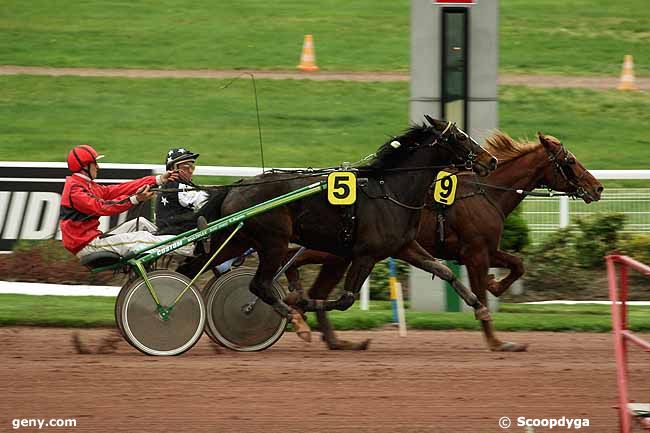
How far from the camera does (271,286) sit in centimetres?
963

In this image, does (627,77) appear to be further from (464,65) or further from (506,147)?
(506,147)

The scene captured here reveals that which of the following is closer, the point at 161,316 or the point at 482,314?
the point at 161,316

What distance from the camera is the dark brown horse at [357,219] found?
376 inches

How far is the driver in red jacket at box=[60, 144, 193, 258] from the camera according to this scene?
927 centimetres

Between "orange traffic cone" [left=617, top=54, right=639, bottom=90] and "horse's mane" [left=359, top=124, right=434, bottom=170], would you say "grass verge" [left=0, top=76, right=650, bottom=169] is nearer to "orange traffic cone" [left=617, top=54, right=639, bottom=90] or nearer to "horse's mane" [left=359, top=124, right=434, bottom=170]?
"orange traffic cone" [left=617, top=54, right=639, bottom=90]

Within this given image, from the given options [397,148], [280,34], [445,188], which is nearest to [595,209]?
[445,188]

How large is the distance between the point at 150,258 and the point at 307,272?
4.48m

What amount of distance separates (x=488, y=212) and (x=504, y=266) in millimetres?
613

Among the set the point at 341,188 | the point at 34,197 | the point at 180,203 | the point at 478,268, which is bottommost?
the point at 478,268

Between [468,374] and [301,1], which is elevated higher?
[301,1]

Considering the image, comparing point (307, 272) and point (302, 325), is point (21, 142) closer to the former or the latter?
point (307, 272)

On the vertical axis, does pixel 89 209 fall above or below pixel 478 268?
above

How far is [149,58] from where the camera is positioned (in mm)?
25219

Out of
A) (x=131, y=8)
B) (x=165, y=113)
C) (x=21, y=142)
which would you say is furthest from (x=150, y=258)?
(x=131, y=8)
